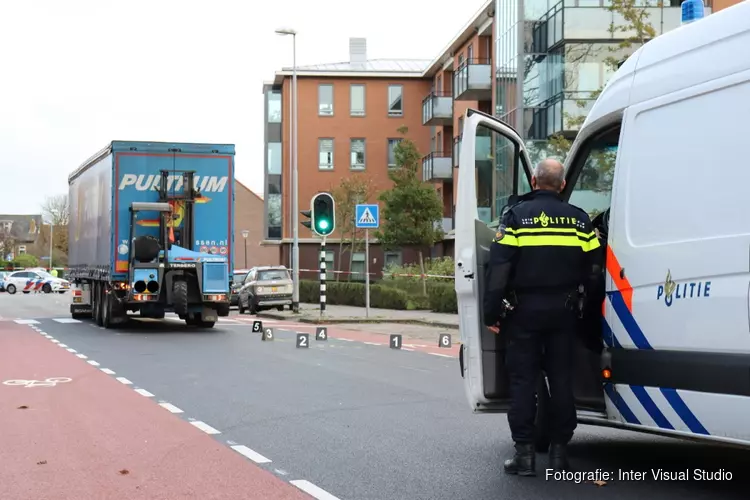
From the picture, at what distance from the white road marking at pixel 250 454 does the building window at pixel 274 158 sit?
186ft

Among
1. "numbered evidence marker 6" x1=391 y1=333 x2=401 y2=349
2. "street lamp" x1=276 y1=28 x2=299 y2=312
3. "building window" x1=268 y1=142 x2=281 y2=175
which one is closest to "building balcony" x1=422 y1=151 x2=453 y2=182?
"building window" x1=268 y1=142 x2=281 y2=175

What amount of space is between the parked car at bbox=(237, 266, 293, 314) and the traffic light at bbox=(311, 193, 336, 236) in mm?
7233

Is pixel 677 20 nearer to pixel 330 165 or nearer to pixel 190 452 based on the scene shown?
pixel 190 452

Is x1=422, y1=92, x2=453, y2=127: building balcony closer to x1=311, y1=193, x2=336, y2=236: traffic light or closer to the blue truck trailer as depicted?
x1=311, y1=193, x2=336, y2=236: traffic light

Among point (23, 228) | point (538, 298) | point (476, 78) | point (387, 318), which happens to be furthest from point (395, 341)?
point (23, 228)

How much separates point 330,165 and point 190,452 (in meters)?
54.9

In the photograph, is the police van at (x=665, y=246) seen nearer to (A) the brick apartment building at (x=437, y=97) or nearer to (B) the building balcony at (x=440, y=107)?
(A) the brick apartment building at (x=437, y=97)

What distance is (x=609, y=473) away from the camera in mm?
6559

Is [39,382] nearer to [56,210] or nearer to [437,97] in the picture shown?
[437,97]

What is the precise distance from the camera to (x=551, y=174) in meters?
6.43

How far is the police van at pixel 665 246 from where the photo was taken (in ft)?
17.3

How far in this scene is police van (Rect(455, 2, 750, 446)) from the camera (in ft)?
17.3

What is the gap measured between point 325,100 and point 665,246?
5758 centimetres

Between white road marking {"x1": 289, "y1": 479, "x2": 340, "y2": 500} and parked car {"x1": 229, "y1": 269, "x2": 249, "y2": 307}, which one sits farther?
parked car {"x1": 229, "y1": 269, "x2": 249, "y2": 307}
